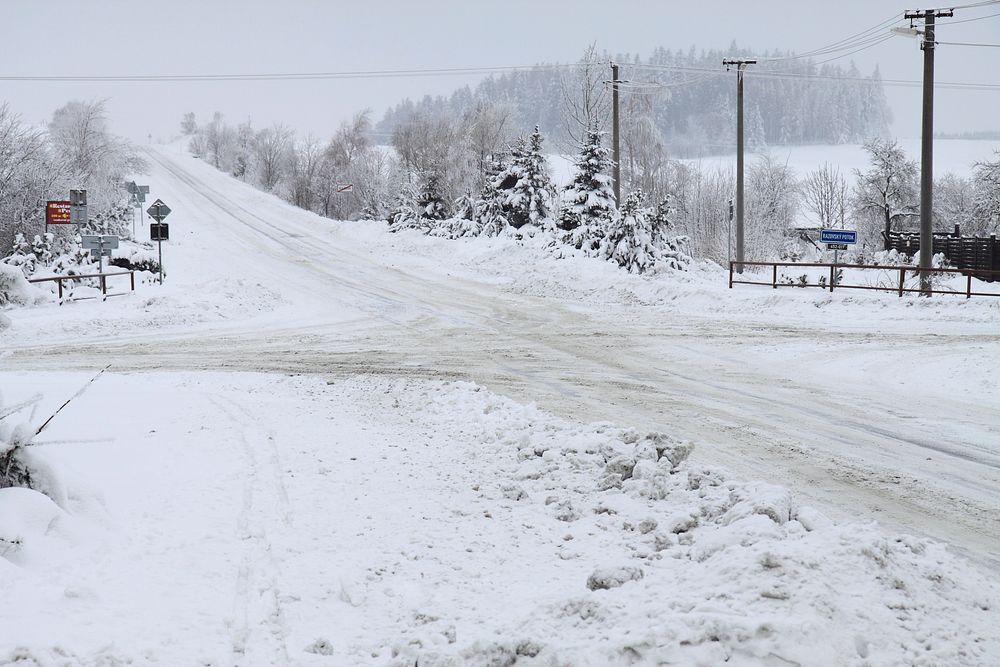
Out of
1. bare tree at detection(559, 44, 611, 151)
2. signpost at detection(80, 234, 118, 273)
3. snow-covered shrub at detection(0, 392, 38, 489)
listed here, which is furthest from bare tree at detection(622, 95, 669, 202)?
snow-covered shrub at detection(0, 392, 38, 489)

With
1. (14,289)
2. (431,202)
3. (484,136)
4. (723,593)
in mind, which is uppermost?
(484,136)

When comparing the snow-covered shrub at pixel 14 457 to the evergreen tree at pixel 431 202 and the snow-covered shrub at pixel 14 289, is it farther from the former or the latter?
the evergreen tree at pixel 431 202

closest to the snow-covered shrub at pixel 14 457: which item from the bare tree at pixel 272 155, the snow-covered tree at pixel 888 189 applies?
the snow-covered tree at pixel 888 189

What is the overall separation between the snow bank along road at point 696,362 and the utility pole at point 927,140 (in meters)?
2.76

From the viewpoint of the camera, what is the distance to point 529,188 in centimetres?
3809

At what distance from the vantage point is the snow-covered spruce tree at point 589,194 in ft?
110

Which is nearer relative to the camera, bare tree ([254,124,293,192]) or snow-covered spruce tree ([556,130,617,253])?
snow-covered spruce tree ([556,130,617,253])

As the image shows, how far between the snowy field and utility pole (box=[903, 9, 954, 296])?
5.07m

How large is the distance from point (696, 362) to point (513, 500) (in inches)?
Result: 313

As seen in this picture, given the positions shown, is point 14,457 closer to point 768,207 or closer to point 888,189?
point 888,189

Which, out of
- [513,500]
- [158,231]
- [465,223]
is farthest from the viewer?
A: [465,223]

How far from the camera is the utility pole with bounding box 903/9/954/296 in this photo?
22.1 meters

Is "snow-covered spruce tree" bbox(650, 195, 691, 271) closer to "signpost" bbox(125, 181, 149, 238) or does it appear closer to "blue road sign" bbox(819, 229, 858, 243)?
"blue road sign" bbox(819, 229, 858, 243)

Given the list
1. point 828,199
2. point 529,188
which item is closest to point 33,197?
point 529,188
